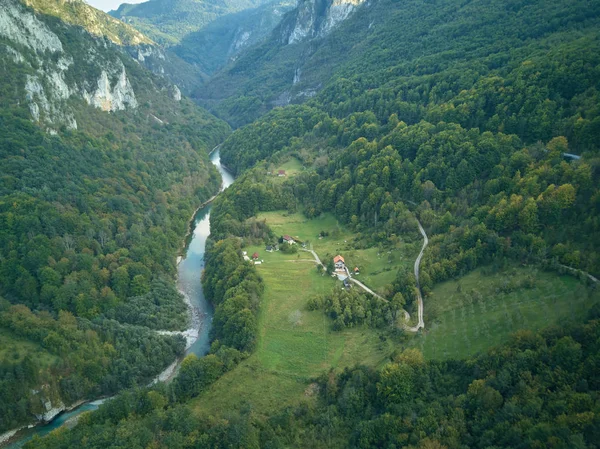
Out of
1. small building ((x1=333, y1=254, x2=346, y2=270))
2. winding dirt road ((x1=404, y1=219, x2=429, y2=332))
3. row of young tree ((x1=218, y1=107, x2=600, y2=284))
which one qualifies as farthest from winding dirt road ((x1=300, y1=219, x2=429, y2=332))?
small building ((x1=333, y1=254, x2=346, y2=270))

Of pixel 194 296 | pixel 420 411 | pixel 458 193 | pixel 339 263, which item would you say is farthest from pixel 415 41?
pixel 420 411

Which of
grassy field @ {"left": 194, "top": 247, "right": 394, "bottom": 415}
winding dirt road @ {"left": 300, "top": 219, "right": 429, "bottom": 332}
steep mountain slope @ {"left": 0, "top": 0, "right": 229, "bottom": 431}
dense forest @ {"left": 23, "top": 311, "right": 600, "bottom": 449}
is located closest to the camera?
dense forest @ {"left": 23, "top": 311, "right": 600, "bottom": 449}

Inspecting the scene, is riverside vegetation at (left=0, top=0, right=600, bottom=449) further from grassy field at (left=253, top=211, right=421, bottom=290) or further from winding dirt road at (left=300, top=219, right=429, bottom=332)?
winding dirt road at (left=300, top=219, right=429, bottom=332)

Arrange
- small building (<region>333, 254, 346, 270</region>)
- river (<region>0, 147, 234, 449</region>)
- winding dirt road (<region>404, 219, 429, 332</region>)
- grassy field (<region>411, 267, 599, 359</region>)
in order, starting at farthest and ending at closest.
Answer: small building (<region>333, 254, 346, 270</region>) < winding dirt road (<region>404, 219, 429, 332</region>) < river (<region>0, 147, 234, 449</region>) < grassy field (<region>411, 267, 599, 359</region>)

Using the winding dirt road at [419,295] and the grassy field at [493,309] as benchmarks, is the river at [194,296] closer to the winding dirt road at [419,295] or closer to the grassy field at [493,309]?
the winding dirt road at [419,295]

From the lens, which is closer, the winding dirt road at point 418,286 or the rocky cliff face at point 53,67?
the winding dirt road at point 418,286

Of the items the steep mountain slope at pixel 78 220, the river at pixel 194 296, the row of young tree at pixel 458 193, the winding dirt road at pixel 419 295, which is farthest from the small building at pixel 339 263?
the steep mountain slope at pixel 78 220

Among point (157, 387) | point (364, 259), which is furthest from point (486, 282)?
point (157, 387)
